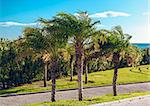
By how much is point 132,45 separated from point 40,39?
20.9 feet

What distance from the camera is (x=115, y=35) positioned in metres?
20.5

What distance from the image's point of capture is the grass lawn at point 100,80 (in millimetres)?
24611

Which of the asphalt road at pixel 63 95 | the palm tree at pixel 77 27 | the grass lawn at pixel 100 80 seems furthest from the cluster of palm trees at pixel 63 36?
the grass lawn at pixel 100 80

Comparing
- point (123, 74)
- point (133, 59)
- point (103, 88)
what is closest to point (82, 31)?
point (133, 59)

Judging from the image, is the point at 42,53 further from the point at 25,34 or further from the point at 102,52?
the point at 102,52

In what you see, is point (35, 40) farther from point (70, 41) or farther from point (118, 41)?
point (118, 41)

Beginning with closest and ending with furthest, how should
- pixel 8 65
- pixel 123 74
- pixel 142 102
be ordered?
1. pixel 142 102
2. pixel 8 65
3. pixel 123 74

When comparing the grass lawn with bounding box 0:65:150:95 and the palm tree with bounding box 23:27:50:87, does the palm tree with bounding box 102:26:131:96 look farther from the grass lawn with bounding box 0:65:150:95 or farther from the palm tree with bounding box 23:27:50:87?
the grass lawn with bounding box 0:65:150:95

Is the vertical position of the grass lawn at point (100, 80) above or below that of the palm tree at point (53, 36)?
below

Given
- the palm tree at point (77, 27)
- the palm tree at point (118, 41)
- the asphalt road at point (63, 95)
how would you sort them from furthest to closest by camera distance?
the palm tree at point (118, 41) < the asphalt road at point (63, 95) < the palm tree at point (77, 27)

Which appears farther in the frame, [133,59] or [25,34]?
[133,59]

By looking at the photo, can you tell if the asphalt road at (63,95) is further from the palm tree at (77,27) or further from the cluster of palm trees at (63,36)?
the palm tree at (77,27)

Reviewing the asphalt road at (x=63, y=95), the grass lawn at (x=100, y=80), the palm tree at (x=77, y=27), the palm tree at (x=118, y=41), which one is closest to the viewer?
the palm tree at (x=77, y=27)

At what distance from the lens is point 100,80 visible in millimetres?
30625
